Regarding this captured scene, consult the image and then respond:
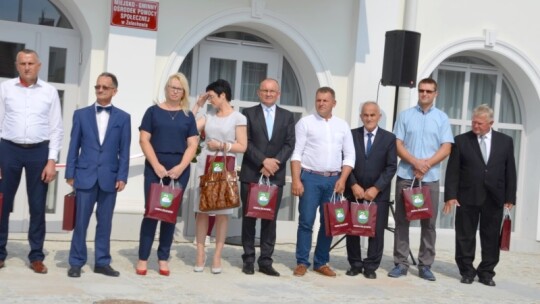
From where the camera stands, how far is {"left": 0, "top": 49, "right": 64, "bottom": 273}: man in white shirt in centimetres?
836

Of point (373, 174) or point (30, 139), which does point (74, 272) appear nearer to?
point (30, 139)

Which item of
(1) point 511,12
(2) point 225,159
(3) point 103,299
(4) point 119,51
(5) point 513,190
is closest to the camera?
(3) point 103,299

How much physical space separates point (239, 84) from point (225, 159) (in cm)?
344

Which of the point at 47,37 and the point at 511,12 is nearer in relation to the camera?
the point at 47,37

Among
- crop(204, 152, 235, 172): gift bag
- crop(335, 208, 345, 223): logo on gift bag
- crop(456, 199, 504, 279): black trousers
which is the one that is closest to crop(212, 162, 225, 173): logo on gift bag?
crop(204, 152, 235, 172): gift bag

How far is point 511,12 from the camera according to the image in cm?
1312

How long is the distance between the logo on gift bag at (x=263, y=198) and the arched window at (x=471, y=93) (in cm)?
507

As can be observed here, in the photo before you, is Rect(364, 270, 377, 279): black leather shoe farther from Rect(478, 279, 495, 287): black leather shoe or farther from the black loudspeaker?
the black loudspeaker

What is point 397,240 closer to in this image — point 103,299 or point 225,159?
point 225,159

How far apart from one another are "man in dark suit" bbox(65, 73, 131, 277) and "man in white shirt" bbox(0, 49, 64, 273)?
8.1 inches

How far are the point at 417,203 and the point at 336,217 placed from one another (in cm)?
85

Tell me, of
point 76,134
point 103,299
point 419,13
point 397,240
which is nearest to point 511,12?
point 419,13

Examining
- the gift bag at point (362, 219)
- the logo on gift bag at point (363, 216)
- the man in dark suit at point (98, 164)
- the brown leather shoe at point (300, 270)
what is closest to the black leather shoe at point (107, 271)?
the man in dark suit at point (98, 164)

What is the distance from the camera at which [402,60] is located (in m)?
11.1
